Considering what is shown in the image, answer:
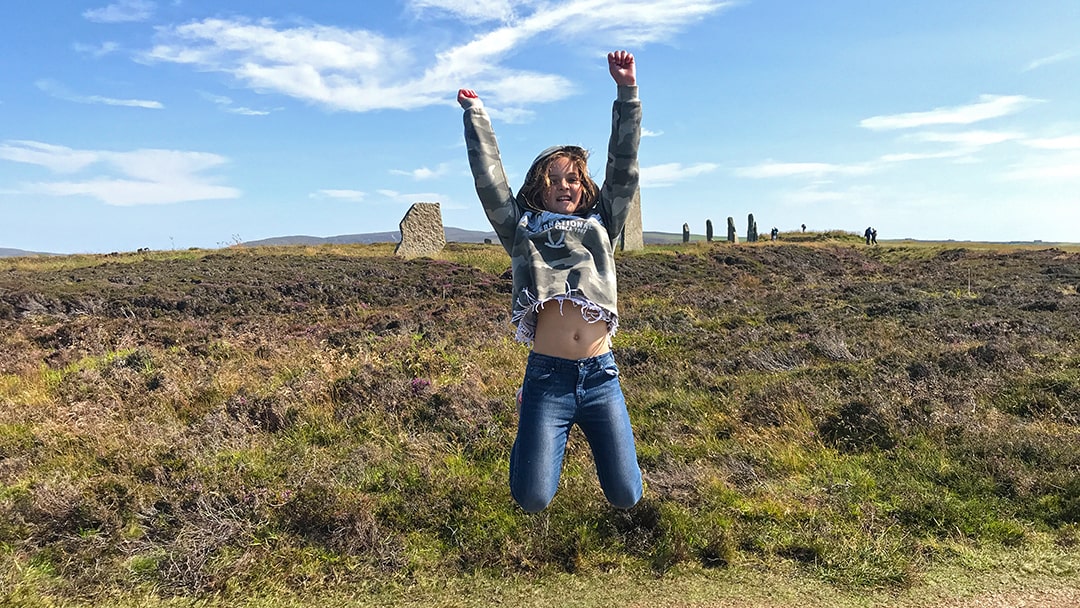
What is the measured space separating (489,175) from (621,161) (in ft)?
2.63

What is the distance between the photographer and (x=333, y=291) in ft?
61.7

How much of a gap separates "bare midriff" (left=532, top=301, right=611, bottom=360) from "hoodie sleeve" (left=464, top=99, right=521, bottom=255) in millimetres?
493

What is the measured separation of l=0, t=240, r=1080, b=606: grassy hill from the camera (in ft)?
13.9

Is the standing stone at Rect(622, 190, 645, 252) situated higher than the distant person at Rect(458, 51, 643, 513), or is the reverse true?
the standing stone at Rect(622, 190, 645, 252)

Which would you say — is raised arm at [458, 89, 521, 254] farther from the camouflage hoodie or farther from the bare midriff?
the bare midriff

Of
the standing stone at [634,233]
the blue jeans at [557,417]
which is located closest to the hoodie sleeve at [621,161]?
the blue jeans at [557,417]

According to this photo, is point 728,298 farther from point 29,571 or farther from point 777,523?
point 29,571

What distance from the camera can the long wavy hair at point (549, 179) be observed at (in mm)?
3600

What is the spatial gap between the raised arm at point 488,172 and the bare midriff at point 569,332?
540 mm

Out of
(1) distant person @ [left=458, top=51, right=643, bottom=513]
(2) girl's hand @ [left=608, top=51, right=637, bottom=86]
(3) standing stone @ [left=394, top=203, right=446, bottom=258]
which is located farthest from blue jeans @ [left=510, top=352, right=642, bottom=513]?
(3) standing stone @ [left=394, top=203, right=446, bottom=258]

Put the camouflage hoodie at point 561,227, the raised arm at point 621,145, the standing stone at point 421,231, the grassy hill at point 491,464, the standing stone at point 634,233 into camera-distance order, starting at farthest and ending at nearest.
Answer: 1. the standing stone at point 634,233
2. the standing stone at point 421,231
3. the grassy hill at point 491,464
4. the raised arm at point 621,145
5. the camouflage hoodie at point 561,227

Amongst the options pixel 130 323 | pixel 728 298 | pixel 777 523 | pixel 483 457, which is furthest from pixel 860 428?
pixel 130 323

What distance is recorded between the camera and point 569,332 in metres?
3.37

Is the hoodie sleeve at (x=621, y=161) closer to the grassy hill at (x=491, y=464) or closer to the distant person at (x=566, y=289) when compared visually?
the distant person at (x=566, y=289)
